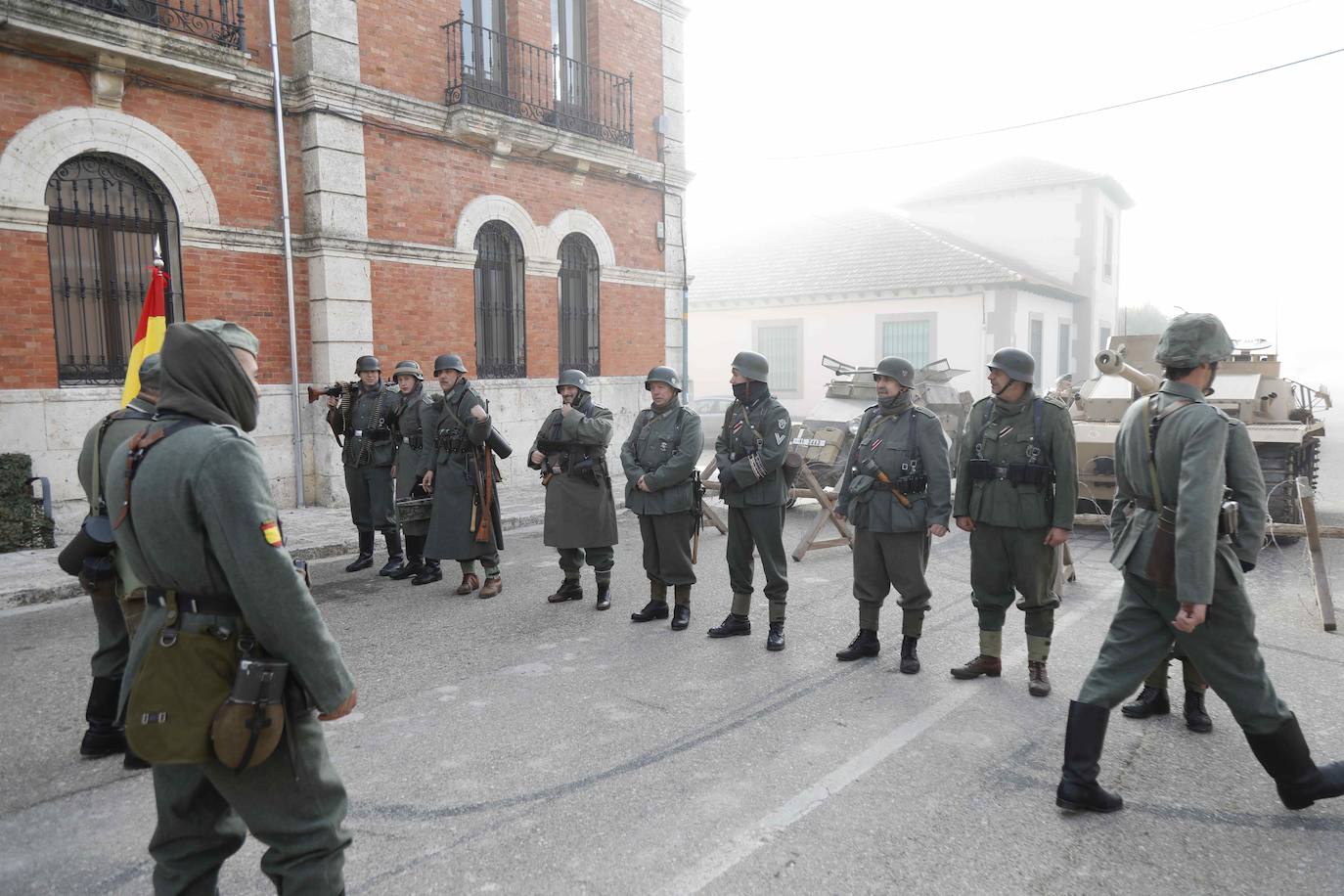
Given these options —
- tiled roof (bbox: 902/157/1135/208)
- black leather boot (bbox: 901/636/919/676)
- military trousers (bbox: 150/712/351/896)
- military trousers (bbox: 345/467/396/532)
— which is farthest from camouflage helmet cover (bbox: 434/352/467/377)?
tiled roof (bbox: 902/157/1135/208)

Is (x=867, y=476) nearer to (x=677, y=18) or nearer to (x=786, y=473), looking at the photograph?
(x=786, y=473)

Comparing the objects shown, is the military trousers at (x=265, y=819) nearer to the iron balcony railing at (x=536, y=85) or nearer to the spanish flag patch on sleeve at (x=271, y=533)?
the spanish flag patch on sleeve at (x=271, y=533)

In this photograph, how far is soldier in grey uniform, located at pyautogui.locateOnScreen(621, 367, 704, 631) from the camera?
5984 mm

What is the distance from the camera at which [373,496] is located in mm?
7602

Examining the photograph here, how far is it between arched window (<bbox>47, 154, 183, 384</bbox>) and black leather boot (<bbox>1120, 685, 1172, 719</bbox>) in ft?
30.5

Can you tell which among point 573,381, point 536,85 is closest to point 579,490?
point 573,381

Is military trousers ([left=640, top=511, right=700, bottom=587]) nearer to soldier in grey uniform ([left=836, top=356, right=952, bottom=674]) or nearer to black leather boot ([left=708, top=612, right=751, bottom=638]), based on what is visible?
black leather boot ([left=708, top=612, right=751, bottom=638])

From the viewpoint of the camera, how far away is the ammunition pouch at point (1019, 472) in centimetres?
480

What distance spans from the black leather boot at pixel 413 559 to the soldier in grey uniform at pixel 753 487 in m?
2.84

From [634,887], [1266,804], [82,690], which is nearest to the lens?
[634,887]

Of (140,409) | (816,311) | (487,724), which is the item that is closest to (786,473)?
(487,724)

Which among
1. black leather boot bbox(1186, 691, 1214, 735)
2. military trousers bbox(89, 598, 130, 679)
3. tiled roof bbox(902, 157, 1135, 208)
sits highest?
tiled roof bbox(902, 157, 1135, 208)

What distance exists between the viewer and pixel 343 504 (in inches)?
422

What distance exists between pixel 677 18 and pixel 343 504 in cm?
960
